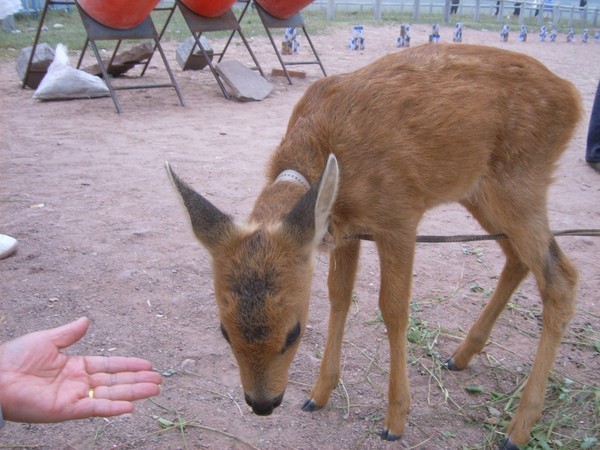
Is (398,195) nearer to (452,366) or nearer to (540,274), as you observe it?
(540,274)

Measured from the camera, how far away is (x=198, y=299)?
4449 mm

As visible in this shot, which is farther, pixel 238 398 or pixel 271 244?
pixel 238 398

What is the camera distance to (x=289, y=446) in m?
3.22

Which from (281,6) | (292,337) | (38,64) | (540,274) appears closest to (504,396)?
(540,274)

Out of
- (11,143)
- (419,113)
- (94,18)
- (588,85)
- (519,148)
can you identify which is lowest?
(588,85)

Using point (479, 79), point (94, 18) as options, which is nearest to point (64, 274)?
point (479, 79)

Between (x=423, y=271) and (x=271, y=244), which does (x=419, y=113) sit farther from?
(x=423, y=271)

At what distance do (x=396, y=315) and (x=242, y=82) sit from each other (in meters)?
8.31

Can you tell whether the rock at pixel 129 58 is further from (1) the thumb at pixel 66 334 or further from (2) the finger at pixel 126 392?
(2) the finger at pixel 126 392

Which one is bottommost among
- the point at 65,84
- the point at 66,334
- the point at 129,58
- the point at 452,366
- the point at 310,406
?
the point at 129,58

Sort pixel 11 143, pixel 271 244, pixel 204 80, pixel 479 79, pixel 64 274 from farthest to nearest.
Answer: pixel 204 80, pixel 11 143, pixel 64 274, pixel 479 79, pixel 271 244

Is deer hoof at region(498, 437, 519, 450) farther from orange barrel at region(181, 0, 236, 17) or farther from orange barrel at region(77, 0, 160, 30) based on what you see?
orange barrel at region(181, 0, 236, 17)

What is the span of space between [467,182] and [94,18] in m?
7.53

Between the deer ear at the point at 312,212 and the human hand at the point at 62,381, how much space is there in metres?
0.90
